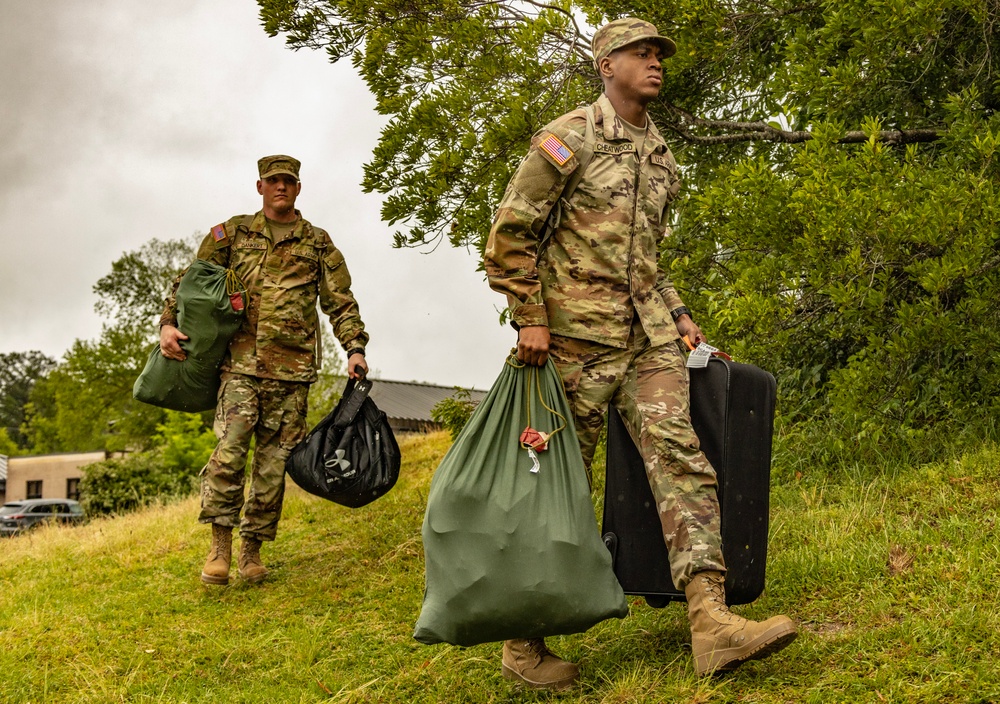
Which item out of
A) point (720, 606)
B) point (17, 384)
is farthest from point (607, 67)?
point (17, 384)

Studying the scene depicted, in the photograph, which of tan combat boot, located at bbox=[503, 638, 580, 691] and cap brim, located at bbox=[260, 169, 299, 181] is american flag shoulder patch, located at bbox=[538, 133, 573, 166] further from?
cap brim, located at bbox=[260, 169, 299, 181]

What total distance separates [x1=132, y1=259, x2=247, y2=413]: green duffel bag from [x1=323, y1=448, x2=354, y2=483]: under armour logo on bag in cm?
111

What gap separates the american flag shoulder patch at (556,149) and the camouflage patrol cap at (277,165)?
9.31ft

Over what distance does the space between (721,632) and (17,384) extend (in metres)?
87.7

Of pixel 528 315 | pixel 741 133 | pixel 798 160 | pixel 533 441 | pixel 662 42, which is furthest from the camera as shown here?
pixel 741 133

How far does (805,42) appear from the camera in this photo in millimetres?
6547

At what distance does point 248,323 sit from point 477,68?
2362 mm

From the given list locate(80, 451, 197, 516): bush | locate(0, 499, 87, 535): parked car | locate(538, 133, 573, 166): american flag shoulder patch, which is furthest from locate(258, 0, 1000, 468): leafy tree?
locate(0, 499, 87, 535): parked car

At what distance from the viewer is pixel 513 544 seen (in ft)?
11.1

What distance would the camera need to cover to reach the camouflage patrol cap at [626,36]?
12.7ft

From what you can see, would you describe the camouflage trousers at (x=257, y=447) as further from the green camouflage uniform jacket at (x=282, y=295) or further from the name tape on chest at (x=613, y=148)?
the name tape on chest at (x=613, y=148)

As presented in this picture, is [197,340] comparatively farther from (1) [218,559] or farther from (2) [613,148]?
(2) [613,148]

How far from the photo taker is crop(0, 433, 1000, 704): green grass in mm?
3568

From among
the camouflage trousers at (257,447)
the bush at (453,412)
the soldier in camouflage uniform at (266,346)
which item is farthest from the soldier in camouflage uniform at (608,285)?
the bush at (453,412)
